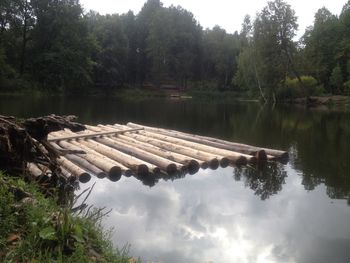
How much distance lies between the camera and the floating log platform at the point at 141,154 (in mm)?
10656

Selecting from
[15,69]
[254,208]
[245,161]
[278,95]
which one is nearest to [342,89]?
[278,95]

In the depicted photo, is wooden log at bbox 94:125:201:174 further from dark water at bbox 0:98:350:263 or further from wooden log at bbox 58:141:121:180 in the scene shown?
wooden log at bbox 58:141:121:180

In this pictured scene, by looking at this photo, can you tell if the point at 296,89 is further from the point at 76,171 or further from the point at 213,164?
the point at 76,171

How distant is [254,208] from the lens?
862 centimetres

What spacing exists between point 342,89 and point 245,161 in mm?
54947

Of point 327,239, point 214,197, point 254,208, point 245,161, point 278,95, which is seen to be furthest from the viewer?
point 278,95

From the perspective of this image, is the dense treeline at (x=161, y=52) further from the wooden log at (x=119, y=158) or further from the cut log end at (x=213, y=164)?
the cut log end at (x=213, y=164)

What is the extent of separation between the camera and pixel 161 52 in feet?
245

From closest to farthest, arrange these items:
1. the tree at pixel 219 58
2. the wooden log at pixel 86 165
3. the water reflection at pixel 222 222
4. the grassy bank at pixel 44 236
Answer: the grassy bank at pixel 44 236 < the water reflection at pixel 222 222 < the wooden log at pixel 86 165 < the tree at pixel 219 58

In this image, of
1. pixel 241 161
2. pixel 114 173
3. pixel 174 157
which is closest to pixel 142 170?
pixel 114 173

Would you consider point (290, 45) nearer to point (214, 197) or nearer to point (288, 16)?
point (288, 16)

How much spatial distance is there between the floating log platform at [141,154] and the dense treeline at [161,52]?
37793 mm

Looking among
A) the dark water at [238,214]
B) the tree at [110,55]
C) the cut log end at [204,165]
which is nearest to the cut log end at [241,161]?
the dark water at [238,214]

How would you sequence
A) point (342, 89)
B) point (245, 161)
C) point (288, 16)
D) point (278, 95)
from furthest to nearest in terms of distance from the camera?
point (342, 89) < point (278, 95) < point (288, 16) < point (245, 161)
